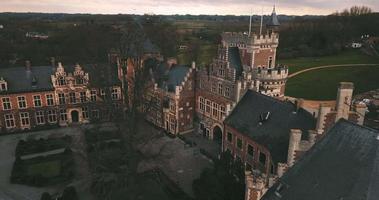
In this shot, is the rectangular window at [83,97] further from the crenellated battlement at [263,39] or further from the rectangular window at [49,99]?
the crenellated battlement at [263,39]

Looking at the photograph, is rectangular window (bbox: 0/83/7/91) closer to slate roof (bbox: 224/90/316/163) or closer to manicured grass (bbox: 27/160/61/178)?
manicured grass (bbox: 27/160/61/178)

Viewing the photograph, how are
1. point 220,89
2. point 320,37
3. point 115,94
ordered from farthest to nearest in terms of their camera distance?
point 320,37, point 115,94, point 220,89

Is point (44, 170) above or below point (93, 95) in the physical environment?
below

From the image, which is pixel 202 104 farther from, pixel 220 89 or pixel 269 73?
pixel 269 73

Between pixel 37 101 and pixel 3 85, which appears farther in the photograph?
pixel 37 101

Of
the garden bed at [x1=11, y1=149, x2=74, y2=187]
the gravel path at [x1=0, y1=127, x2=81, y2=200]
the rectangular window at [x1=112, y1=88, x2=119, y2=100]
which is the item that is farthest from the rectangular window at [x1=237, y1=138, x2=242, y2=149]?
the rectangular window at [x1=112, y1=88, x2=119, y2=100]

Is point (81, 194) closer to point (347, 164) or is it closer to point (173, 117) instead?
point (173, 117)

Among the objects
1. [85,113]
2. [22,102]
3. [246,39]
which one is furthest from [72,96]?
[246,39]
